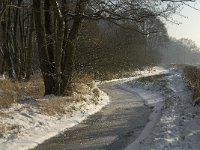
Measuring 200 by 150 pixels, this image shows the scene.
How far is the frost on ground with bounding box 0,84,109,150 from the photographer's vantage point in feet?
37.8

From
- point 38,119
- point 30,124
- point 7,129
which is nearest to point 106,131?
point 38,119

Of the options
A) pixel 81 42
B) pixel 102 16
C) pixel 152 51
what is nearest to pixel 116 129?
pixel 102 16

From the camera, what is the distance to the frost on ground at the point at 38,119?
11.5m

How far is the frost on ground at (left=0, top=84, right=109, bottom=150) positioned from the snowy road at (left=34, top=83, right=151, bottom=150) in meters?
0.37

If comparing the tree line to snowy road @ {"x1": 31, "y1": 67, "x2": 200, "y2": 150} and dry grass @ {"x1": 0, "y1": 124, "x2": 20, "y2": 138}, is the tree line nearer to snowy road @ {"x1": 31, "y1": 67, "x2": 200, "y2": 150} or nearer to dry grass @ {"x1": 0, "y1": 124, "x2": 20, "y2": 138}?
snowy road @ {"x1": 31, "y1": 67, "x2": 200, "y2": 150}

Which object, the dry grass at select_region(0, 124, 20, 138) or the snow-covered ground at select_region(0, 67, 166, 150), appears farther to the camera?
the dry grass at select_region(0, 124, 20, 138)

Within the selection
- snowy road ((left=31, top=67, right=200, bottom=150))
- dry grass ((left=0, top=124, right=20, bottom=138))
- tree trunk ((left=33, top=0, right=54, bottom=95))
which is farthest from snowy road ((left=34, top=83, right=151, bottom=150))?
tree trunk ((left=33, top=0, right=54, bottom=95))

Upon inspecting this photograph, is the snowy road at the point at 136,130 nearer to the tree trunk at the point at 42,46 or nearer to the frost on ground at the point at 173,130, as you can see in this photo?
the frost on ground at the point at 173,130

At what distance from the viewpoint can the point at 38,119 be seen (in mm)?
13891

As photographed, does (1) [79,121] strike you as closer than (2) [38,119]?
No

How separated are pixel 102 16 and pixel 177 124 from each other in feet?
22.7

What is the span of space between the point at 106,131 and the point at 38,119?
7.10 ft

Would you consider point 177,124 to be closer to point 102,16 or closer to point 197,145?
point 197,145

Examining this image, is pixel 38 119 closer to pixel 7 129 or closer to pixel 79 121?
pixel 79 121
